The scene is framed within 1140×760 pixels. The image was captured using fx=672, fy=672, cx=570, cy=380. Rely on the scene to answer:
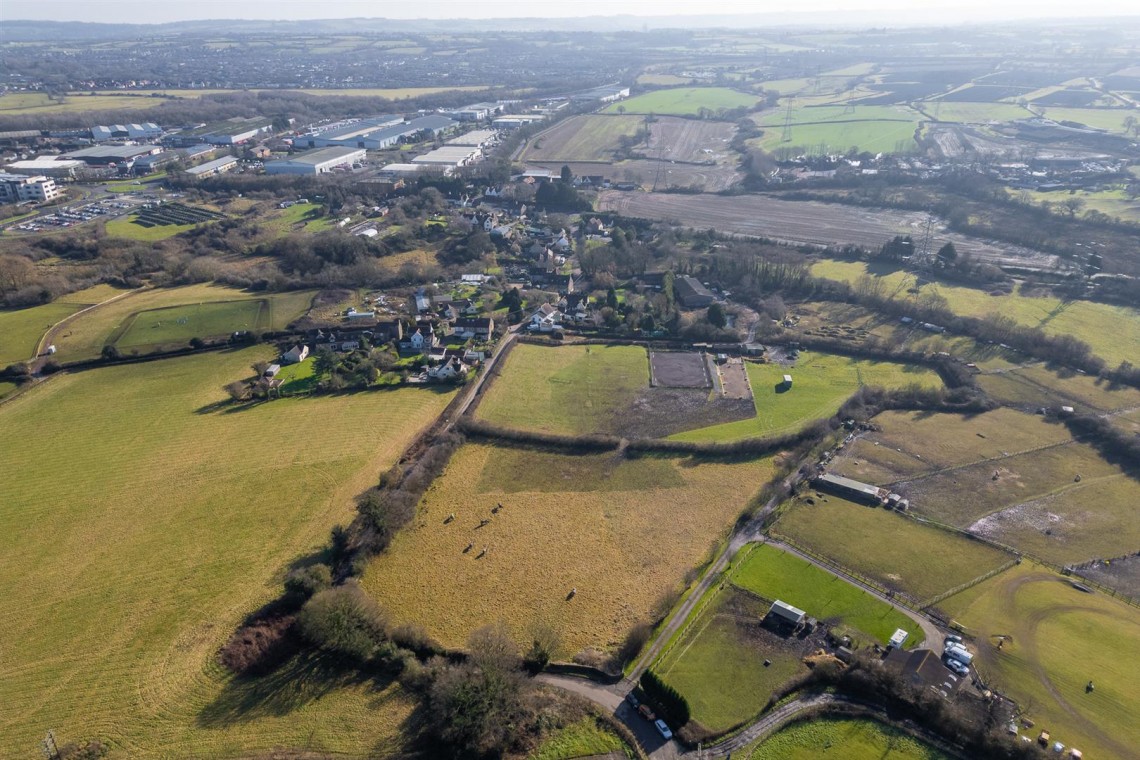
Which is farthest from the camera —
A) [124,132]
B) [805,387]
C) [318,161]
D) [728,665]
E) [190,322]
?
[124,132]

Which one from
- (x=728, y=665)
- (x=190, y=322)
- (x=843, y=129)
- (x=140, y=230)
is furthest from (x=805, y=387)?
(x=843, y=129)

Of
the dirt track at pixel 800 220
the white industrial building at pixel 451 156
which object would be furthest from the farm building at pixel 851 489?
the white industrial building at pixel 451 156

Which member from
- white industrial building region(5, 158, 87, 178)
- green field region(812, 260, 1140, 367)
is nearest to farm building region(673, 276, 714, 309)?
green field region(812, 260, 1140, 367)

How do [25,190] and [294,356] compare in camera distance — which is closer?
[294,356]

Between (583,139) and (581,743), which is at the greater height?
(583,139)

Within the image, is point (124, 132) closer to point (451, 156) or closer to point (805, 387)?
point (451, 156)

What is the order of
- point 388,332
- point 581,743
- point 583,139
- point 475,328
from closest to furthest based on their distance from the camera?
point 581,743
point 388,332
point 475,328
point 583,139
